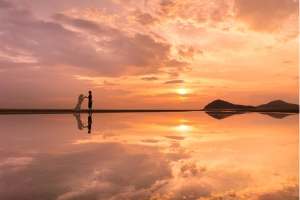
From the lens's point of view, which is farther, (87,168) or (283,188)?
(87,168)

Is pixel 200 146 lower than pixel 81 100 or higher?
lower

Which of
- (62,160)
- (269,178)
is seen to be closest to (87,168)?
(62,160)

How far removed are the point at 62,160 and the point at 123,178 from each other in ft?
9.63

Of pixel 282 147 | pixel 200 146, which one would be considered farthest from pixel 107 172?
pixel 282 147

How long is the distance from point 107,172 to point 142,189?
1.68m

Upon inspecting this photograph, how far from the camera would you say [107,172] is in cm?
669

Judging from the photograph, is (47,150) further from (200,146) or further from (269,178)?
(269,178)

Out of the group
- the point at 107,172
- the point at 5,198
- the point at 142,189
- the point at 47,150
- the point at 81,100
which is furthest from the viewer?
the point at 81,100

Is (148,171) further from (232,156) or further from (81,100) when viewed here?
(81,100)

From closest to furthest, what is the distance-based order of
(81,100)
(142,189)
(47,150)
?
(142,189) < (47,150) < (81,100)

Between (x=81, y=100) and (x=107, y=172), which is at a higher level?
(x=81, y=100)

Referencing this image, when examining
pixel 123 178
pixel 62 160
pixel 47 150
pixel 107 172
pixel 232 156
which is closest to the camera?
pixel 123 178

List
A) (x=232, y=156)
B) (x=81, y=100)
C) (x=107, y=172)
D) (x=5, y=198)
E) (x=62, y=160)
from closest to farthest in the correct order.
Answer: (x=5, y=198) → (x=107, y=172) → (x=62, y=160) → (x=232, y=156) → (x=81, y=100)

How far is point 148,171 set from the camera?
6.82 meters
